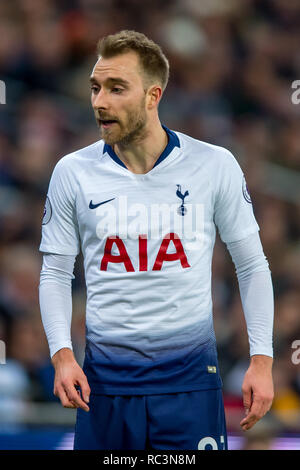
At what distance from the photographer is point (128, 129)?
297 cm

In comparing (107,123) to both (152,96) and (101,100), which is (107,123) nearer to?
(101,100)

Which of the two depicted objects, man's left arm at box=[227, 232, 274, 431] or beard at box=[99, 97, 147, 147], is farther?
beard at box=[99, 97, 147, 147]

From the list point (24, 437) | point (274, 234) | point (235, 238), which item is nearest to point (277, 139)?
point (274, 234)

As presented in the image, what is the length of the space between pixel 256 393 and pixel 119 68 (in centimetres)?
116

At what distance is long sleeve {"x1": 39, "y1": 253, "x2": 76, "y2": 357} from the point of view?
294cm

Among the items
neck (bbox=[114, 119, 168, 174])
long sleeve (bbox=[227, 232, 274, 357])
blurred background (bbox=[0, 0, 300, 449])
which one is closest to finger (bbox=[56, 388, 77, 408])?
long sleeve (bbox=[227, 232, 274, 357])

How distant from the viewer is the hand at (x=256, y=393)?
9.25 ft

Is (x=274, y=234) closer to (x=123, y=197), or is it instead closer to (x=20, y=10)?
(x=20, y=10)

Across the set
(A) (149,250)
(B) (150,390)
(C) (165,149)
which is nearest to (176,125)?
(C) (165,149)

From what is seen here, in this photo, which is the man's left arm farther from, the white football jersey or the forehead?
the forehead

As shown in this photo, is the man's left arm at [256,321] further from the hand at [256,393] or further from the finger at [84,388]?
the finger at [84,388]

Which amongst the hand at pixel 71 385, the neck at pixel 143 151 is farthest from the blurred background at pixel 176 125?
the neck at pixel 143 151

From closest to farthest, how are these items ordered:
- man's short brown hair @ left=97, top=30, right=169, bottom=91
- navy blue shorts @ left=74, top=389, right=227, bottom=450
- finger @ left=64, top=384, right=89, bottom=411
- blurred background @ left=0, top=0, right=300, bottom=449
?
finger @ left=64, top=384, right=89, bottom=411, navy blue shorts @ left=74, top=389, right=227, bottom=450, man's short brown hair @ left=97, top=30, right=169, bottom=91, blurred background @ left=0, top=0, right=300, bottom=449

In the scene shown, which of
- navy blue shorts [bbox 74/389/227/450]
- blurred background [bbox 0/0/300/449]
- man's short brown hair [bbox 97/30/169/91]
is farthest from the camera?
blurred background [bbox 0/0/300/449]
